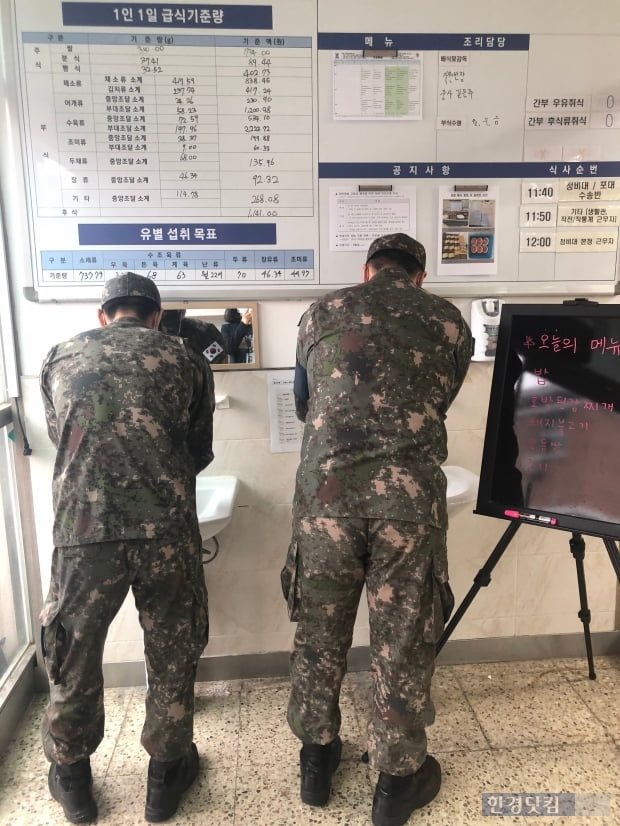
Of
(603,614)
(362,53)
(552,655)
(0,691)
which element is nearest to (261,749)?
(0,691)

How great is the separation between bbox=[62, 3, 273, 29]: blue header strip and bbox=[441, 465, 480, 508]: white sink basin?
1.70 meters

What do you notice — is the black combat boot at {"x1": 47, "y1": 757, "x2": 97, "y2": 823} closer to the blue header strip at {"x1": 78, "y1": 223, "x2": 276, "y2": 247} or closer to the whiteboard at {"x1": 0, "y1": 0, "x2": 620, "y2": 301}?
the whiteboard at {"x1": 0, "y1": 0, "x2": 620, "y2": 301}

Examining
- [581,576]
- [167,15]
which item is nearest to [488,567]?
[581,576]

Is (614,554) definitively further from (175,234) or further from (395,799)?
(175,234)

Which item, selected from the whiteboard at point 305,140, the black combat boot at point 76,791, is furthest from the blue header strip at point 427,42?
the black combat boot at point 76,791

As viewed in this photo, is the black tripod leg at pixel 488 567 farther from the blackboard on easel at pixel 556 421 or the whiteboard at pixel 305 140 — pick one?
the whiteboard at pixel 305 140

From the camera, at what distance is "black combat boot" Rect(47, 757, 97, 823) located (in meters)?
1.64

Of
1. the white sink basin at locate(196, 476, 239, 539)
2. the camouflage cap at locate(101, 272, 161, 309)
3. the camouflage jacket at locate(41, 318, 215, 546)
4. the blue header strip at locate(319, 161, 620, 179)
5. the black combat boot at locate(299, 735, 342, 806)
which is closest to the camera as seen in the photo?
the camouflage jacket at locate(41, 318, 215, 546)

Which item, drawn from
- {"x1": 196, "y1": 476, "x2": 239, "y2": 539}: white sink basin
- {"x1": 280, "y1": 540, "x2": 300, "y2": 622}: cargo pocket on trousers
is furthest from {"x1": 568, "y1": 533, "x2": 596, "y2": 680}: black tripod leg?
{"x1": 196, "y1": 476, "x2": 239, "y2": 539}: white sink basin

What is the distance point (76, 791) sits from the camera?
5.38 ft

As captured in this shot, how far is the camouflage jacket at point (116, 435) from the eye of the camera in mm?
1473

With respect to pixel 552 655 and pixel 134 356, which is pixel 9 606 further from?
pixel 552 655

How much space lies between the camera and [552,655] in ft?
7.95

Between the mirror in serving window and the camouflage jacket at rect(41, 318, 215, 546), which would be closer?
the camouflage jacket at rect(41, 318, 215, 546)
